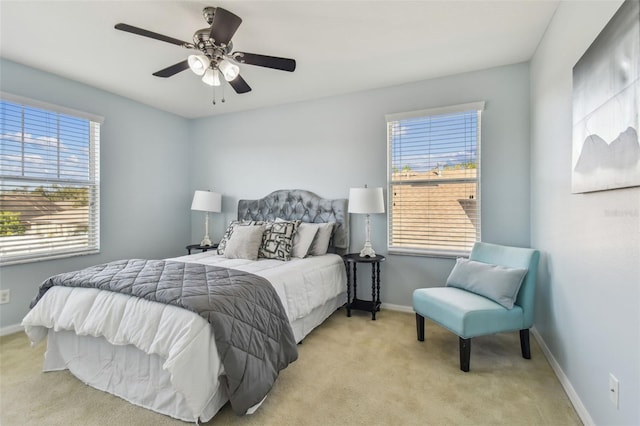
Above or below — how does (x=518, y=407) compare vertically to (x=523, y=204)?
below

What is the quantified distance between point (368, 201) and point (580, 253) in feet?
5.87

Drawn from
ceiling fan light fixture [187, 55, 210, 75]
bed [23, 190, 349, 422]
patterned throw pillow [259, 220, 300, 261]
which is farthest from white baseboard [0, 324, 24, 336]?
ceiling fan light fixture [187, 55, 210, 75]

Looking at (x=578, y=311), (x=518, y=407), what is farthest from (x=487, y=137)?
(x=518, y=407)

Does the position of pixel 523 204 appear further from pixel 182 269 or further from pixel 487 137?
pixel 182 269

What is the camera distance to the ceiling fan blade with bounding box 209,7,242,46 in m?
1.79

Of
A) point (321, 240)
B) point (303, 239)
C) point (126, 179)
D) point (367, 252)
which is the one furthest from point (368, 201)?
point (126, 179)

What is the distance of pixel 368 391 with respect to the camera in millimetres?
1971

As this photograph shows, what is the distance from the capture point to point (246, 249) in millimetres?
3111

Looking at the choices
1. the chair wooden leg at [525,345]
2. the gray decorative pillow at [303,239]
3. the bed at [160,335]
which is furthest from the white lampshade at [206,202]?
the chair wooden leg at [525,345]

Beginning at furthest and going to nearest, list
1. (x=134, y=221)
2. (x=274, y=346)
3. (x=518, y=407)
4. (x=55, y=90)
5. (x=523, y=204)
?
(x=134, y=221) → (x=55, y=90) → (x=523, y=204) → (x=274, y=346) → (x=518, y=407)

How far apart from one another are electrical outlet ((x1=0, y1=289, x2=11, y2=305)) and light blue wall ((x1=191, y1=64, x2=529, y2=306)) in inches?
86.0

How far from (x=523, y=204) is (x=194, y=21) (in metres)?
3.29

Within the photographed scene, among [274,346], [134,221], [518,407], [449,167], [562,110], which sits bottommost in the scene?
[518,407]

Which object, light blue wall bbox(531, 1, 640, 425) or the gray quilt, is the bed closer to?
the gray quilt
